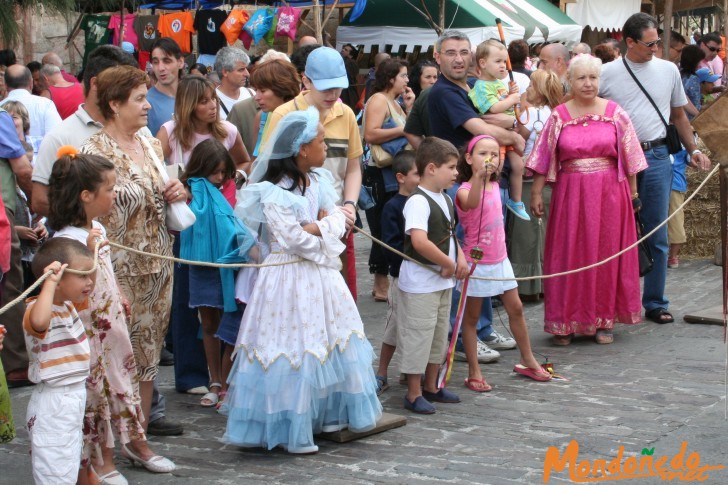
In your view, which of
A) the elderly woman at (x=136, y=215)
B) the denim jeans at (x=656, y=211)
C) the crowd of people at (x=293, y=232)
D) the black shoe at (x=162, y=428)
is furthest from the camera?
the denim jeans at (x=656, y=211)

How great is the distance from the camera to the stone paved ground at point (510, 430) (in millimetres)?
4996

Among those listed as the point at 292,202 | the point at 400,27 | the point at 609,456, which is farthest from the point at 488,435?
the point at 400,27

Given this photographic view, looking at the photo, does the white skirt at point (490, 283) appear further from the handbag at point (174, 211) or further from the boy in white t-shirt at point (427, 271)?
the handbag at point (174, 211)

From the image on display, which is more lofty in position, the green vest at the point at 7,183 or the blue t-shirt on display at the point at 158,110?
the blue t-shirt on display at the point at 158,110

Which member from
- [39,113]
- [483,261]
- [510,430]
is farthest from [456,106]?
[39,113]


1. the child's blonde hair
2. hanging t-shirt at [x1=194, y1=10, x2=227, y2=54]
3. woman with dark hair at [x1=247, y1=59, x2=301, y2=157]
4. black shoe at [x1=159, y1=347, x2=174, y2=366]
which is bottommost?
black shoe at [x1=159, y1=347, x2=174, y2=366]

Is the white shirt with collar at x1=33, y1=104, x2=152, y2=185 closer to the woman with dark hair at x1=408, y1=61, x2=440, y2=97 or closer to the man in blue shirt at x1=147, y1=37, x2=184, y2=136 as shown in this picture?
the man in blue shirt at x1=147, y1=37, x2=184, y2=136

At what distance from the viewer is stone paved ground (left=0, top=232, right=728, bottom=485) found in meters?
5.00

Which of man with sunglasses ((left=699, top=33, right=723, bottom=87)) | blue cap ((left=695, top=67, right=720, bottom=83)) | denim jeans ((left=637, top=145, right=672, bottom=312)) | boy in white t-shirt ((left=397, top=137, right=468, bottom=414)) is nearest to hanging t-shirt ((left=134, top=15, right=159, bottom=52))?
man with sunglasses ((left=699, top=33, right=723, bottom=87))

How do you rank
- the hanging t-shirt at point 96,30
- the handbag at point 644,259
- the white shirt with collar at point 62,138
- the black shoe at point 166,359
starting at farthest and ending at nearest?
the hanging t-shirt at point 96,30
the handbag at point 644,259
the black shoe at point 166,359
the white shirt with collar at point 62,138

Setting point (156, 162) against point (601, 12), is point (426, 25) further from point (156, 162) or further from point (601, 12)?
point (156, 162)

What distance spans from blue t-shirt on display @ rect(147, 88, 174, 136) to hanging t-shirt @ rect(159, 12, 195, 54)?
421 inches

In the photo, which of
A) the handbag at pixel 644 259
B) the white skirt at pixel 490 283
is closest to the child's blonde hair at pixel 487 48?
the white skirt at pixel 490 283

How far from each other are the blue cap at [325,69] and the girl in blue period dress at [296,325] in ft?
2.39
